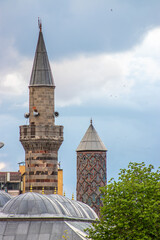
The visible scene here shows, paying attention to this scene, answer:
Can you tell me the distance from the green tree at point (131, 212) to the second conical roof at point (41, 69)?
24561mm

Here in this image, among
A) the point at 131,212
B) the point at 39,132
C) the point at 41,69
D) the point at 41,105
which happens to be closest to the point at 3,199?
the point at 39,132

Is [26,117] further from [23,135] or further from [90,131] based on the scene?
[90,131]

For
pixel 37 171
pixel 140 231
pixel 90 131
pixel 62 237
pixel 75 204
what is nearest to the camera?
pixel 140 231

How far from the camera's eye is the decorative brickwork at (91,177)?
89.9 metres

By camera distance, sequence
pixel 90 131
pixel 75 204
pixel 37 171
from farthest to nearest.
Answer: pixel 90 131 < pixel 37 171 < pixel 75 204

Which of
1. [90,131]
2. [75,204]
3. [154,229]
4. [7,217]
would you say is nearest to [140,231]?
[154,229]

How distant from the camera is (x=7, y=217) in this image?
188 feet

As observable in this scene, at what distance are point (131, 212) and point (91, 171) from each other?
3830cm

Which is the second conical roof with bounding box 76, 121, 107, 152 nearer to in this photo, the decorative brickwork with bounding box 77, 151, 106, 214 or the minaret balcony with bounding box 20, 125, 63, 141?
the decorative brickwork with bounding box 77, 151, 106, 214

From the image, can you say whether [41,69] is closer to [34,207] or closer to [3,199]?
[3,199]

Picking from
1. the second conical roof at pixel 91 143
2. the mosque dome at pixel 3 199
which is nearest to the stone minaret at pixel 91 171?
the second conical roof at pixel 91 143

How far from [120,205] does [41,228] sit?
6233 millimetres

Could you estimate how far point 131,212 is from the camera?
172 ft

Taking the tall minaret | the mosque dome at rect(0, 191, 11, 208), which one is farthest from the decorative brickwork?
the mosque dome at rect(0, 191, 11, 208)
